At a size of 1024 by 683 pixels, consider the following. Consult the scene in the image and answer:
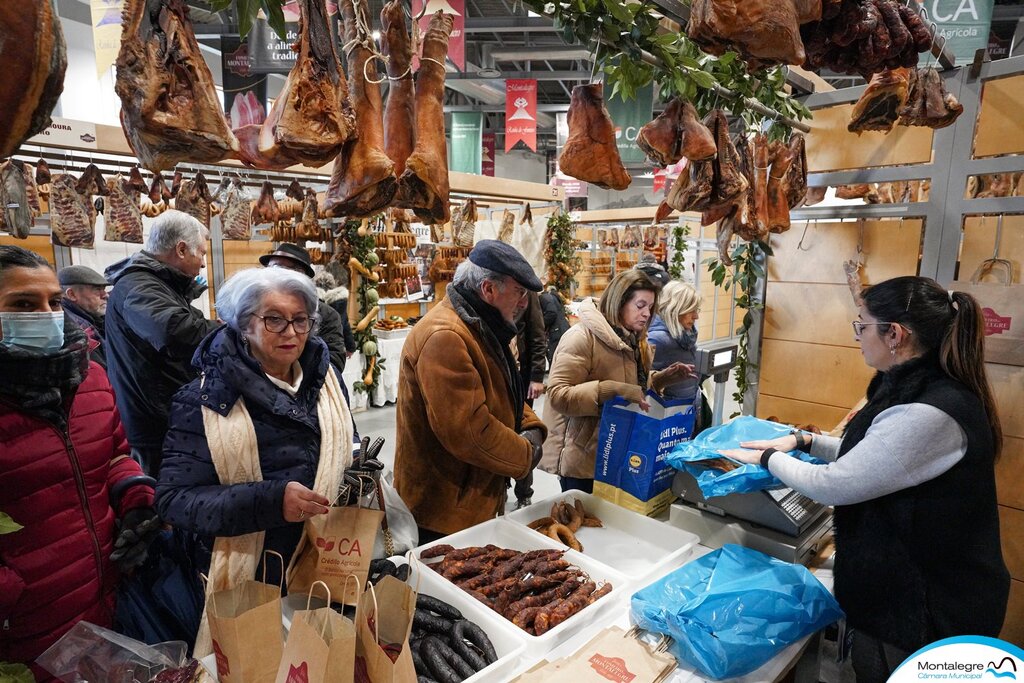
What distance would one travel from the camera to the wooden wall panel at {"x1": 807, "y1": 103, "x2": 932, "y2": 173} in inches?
119

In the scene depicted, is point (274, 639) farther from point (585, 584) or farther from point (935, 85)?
point (935, 85)

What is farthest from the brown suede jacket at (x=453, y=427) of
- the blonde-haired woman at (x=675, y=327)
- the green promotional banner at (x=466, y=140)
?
the green promotional banner at (x=466, y=140)

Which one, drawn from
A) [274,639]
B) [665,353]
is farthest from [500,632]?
[665,353]

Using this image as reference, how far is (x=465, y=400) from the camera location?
76.6 inches

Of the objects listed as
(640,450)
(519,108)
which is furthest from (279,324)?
(519,108)

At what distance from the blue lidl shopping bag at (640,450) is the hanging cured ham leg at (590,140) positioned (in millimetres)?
874

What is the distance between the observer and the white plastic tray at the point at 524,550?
1.40 metres

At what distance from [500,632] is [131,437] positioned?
224cm

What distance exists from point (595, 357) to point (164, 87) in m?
2.15

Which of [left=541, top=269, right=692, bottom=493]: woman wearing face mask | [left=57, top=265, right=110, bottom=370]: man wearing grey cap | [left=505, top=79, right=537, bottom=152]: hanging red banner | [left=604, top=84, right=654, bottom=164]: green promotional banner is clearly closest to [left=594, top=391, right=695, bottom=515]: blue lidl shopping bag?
[left=541, top=269, right=692, bottom=493]: woman wearing face mask

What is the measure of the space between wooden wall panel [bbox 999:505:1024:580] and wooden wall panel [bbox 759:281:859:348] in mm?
1050

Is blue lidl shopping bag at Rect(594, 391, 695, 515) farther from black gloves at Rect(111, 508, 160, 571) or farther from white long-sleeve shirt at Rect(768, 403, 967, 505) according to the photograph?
black gloves at Rect(111, 508, 160, 571)

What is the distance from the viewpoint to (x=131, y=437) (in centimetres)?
273

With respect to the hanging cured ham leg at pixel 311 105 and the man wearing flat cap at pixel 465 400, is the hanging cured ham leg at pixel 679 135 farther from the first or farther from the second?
the hanging cured ham leg at pixel 311 105
